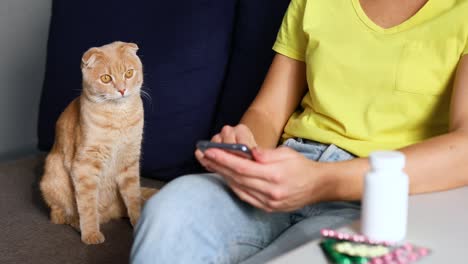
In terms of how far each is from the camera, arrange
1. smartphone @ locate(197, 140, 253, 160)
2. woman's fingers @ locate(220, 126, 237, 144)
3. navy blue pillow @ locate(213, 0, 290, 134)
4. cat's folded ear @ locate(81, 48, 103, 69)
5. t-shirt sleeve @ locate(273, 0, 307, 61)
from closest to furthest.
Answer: smartphone @ locate(197, 140, 253, 160)
woman's fingers @ locate(220, 126, 237, 144)
t-shirt sleeve @ locate(273, 0, 307, 61)
cat's folded ear @ locate(81, 48, 103, 69)
navy blue pillow @ locate(213, 0, 290, 134)

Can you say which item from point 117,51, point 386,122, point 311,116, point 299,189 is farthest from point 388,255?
point 117,51

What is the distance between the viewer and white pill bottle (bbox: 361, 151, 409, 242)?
2.26 feet

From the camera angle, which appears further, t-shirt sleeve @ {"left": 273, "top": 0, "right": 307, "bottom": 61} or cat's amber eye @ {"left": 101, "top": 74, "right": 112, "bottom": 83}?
cat's amber eye @ {"left": 101, "top": 74, "right": 112, "bottom": 83}

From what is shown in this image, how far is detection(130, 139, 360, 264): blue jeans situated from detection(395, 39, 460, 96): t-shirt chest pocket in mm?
239

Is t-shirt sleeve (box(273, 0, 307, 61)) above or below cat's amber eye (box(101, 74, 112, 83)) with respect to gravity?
above

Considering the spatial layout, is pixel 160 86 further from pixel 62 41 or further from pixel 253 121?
pixel 253 121

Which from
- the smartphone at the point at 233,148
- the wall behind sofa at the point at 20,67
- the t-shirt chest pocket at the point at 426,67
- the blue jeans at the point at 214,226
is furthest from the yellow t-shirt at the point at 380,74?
the wall behind sofa at the point at 20,67

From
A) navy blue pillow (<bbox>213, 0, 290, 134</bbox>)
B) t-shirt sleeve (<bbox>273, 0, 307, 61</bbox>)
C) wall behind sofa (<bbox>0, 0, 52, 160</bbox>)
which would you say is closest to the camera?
t-shirt sleeve (<bbox>273, 0, 307, 61</bbox>)

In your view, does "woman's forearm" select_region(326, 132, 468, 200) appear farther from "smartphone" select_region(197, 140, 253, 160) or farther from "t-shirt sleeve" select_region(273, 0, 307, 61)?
"t-shirt sleeve" select_region(273, 0, 307, 61)

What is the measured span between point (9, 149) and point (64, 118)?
101 cm

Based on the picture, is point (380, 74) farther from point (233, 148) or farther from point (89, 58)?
point (89, 58)

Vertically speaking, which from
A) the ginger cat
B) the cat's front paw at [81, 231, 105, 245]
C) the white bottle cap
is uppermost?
the white bottle cap

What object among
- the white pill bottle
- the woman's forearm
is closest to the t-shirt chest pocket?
the woman's forearm

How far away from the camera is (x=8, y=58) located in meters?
2.50
